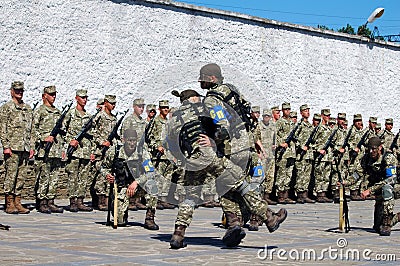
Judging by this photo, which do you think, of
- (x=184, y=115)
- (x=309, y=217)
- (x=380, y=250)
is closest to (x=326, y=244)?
(x=380, y=250)

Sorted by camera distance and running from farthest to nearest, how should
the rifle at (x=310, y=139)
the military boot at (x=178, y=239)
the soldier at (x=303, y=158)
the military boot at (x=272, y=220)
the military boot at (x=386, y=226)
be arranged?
the rifle at (x=310, y=139)
the soldier at (x=303, y=158)
the military boot at (x=386, y=226)
the military boot at (x=272, y=220)
the military boot at (x=178, y=239)

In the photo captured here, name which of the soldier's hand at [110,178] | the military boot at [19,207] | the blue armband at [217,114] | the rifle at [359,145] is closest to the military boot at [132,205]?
the military boot at [19,207]

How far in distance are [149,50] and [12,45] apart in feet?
10.9

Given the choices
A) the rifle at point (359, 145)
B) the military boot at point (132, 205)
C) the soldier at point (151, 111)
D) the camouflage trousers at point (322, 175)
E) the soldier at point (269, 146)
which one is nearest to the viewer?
the military boot at point (132, 205)

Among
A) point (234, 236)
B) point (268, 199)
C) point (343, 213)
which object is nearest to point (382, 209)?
point (343, 213)

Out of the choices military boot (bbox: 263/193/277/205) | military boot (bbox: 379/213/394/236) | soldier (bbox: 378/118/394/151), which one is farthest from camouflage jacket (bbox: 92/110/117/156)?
soldier (bbox: 378/118/394/151)

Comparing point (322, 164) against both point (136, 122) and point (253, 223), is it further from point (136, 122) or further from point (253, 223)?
point (253, 223)

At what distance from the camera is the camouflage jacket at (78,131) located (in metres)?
13.2

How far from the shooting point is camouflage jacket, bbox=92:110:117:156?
13.6 m

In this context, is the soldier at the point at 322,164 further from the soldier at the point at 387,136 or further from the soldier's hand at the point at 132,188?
the soldier's hand at the point at 132,188

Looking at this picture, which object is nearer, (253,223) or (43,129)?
(253,223)

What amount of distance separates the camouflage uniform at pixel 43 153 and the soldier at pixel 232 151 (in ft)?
14.4

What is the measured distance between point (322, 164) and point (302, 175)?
2.40ft

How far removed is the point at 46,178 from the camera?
12.7m
